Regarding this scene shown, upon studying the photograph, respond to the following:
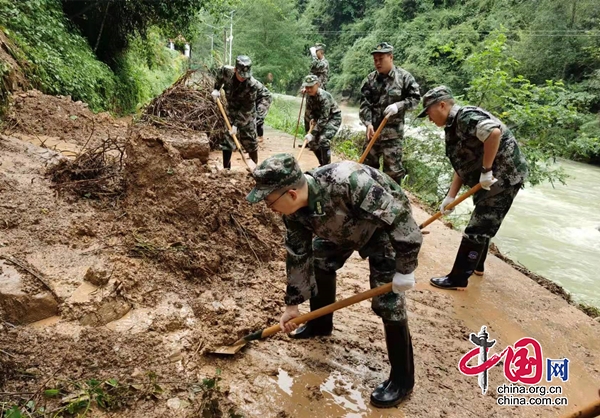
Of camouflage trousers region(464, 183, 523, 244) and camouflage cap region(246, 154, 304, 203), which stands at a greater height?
camouflage cap region(246, 154, 304, 203)

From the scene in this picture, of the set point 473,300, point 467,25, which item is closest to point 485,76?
point 473,300

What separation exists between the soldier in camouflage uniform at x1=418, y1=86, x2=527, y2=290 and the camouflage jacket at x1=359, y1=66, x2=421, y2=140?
1332 millimetres

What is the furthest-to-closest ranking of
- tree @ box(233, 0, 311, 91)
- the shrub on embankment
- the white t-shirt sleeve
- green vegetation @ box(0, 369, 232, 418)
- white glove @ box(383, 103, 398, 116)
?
tree @ box(233, 0, 311, 91) → the shrub on embankment → white glove @ box(383, 103, 398, 116) → the white t-shirt sleeve → green vegetation @ box(0, 369, 232, 418)

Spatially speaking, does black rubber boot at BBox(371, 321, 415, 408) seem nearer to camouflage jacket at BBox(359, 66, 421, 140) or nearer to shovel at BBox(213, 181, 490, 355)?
shovel at BBox(213, 181, 490, 355)

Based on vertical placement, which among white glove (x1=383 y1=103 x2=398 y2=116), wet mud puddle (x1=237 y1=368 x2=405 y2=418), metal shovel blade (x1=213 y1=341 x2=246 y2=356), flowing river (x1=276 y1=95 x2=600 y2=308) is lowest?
flowing river (x1=276 y1=95 x2=600 y2=308)

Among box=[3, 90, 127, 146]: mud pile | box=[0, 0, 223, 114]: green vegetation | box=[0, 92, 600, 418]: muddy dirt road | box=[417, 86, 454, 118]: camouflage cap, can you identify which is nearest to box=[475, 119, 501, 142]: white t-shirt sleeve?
box=[417, 86, 454, 118]: camouflage cap

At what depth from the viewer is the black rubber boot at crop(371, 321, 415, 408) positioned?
221 centimetres

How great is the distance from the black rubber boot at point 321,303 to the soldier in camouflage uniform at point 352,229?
93mm

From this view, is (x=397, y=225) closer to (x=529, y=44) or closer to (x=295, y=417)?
(x=295, y=417)

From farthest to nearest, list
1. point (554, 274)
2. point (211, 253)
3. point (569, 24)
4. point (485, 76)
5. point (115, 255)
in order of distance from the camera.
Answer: point (569, 24), point (485, 76), point (554, 274), point (211, 253), point (115, 255)

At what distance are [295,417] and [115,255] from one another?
5.47ft

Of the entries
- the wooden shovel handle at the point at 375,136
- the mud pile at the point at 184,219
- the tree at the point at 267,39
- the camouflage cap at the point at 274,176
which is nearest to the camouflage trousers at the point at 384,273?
the camouflage cap at the point at 274,176

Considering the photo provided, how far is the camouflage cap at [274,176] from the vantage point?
1878 mm

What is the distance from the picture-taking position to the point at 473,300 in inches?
138
